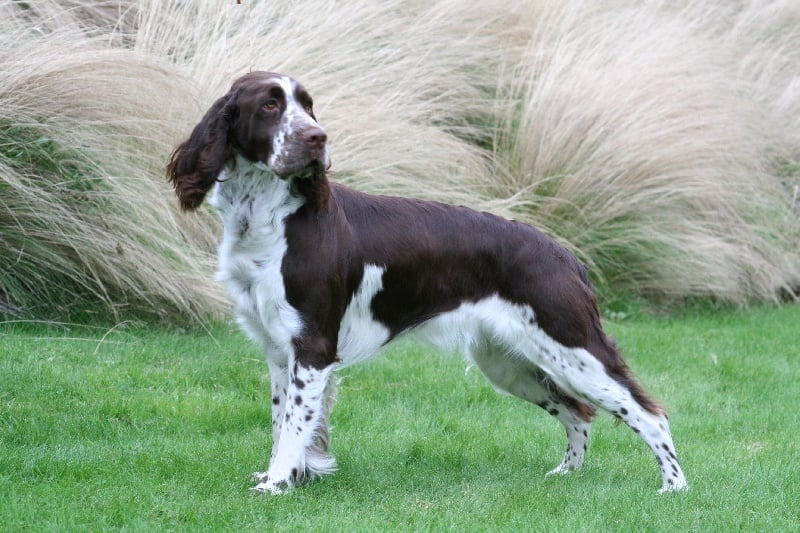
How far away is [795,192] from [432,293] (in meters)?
5.81

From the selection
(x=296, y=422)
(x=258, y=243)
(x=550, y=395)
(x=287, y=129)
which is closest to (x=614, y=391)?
(x=550, y=395)

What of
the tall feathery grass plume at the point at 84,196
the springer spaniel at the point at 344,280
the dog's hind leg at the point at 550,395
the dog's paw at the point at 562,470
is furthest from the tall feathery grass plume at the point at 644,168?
the springer spaniel at the point at 344,280

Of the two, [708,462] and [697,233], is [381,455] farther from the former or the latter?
[697,233]

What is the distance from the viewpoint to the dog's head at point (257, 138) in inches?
163

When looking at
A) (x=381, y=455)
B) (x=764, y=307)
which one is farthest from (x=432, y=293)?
(x=764, y=307)

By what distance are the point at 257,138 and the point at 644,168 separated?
15.5 feet

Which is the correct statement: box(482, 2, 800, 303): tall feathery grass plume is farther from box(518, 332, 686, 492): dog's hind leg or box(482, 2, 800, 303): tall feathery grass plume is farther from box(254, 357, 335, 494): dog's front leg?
box(254, 357, 335, 494): dog's front leg

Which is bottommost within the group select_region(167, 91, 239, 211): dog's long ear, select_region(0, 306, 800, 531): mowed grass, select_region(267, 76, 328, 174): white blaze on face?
select_region(0, 306, 800, 531): mowed grass

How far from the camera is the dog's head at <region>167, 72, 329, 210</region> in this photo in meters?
4.13

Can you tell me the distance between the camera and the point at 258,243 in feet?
14.2

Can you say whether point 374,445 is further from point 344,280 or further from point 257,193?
point 257,193

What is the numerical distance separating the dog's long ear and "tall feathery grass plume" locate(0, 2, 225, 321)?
211cm

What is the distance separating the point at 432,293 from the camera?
15.0 feet

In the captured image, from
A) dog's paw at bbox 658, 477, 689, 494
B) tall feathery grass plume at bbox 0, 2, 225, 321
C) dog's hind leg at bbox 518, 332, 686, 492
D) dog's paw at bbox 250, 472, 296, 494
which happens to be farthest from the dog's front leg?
tall feathery grass plume at bbox 0, 2, 225, 321
